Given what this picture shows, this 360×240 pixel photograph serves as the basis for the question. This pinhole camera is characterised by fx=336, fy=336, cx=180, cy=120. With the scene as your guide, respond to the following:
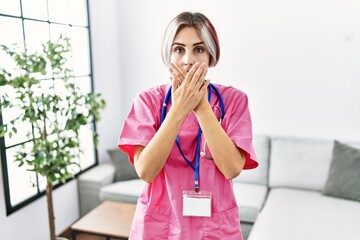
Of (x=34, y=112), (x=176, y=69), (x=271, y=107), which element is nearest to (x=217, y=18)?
(x=271, y=107)

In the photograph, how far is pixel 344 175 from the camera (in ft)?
8.24

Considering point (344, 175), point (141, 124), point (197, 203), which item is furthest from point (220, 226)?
point (344, 175)

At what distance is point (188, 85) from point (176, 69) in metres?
0.08

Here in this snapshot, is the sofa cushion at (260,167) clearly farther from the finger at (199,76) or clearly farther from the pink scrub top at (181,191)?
the finger at (199,76)

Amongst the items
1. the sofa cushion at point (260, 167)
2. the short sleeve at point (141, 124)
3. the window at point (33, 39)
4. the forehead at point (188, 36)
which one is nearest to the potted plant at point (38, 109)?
the window at point (33, 39)

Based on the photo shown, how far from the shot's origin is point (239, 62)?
312 centimetres

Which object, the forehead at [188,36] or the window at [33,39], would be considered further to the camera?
the window at [33,39]

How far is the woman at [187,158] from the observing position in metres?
1.05

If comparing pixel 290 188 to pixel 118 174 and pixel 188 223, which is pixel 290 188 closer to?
pixel 118 174

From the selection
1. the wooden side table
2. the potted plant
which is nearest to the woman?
the potted plant

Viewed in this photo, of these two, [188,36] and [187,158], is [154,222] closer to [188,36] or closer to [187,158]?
[187,158]

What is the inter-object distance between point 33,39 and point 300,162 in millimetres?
2284

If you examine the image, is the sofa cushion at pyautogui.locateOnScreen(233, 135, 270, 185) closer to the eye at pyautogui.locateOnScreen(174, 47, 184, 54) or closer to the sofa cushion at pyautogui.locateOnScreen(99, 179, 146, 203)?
the sofa cushion at pyautogui.locateOnScreen(99, 179, 146, 203)

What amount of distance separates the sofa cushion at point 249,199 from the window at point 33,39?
1.40m
